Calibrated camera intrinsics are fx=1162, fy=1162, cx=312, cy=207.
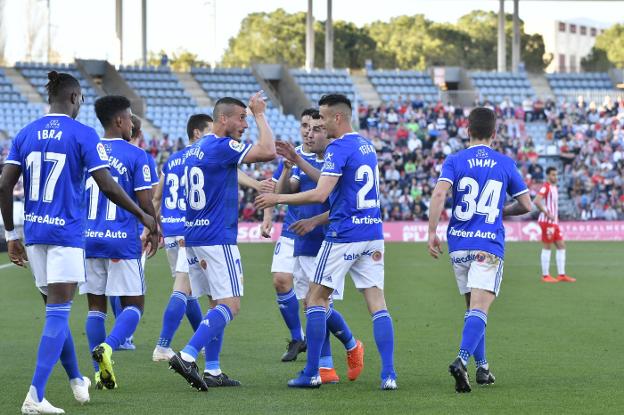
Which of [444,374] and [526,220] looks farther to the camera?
[526,220]

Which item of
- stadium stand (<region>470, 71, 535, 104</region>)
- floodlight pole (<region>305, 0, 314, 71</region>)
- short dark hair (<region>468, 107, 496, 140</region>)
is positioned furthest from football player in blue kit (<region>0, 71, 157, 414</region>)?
stadium stand (<region>470, 71, 535, 104</region>)

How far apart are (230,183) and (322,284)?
1059mm

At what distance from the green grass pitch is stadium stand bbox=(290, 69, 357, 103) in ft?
99.1

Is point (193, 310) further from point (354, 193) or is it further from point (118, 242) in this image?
point (354, 193)

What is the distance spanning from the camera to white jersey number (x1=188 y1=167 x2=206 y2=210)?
8.98 m

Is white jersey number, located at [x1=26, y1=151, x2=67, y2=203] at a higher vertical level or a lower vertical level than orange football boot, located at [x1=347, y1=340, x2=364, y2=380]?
higher

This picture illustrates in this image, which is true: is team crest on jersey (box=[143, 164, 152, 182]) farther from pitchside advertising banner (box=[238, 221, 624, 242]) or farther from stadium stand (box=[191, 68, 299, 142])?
stadium stand (box=[191, 68, 299, 142])

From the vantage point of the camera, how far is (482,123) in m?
9.23

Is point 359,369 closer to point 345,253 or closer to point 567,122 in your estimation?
point 345,253

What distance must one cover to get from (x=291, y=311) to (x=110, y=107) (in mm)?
3038

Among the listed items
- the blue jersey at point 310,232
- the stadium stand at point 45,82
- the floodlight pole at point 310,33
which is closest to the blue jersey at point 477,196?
the blue jersey at point 310,232

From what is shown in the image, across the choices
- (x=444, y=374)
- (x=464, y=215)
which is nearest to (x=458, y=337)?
(x=444, y=374)

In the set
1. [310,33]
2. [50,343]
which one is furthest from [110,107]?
[310,33]

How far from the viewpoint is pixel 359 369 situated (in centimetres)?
953
